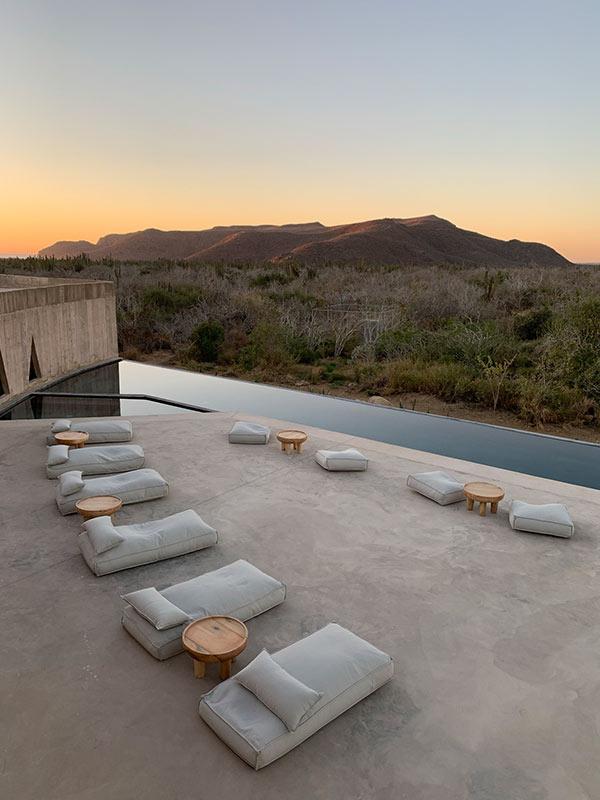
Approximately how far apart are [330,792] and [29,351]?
10.8m

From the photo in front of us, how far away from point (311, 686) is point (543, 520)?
3146mm

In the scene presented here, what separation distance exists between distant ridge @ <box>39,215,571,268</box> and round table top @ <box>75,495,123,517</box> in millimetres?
48107

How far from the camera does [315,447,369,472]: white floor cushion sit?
6699mm

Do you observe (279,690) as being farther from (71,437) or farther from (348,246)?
(348,246)

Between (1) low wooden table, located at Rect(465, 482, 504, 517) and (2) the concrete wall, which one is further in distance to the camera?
(2) the concrete wall

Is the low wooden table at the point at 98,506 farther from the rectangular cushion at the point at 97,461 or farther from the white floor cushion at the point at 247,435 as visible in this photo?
the white floor cushion at the point at 247,435

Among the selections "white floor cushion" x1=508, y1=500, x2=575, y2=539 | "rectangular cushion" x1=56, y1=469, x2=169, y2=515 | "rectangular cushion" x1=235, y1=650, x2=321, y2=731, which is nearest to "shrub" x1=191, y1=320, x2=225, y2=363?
"rectangular cushion" x1=56, y1=469, x2=169, y2=515

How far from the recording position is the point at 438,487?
594 centimetres

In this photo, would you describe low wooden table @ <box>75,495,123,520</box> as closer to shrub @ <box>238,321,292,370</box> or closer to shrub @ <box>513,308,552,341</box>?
shrub @ <box>238,321,292,370</box>

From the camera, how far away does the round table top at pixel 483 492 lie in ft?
18.3

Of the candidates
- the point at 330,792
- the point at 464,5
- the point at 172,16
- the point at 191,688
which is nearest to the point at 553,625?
the point at 330,792

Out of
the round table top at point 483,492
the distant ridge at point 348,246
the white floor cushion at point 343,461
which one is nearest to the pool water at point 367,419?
the white floor cushion at point 343,461

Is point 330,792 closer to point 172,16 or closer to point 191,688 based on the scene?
point 191,688

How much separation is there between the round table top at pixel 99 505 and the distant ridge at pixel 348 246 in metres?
48.1
